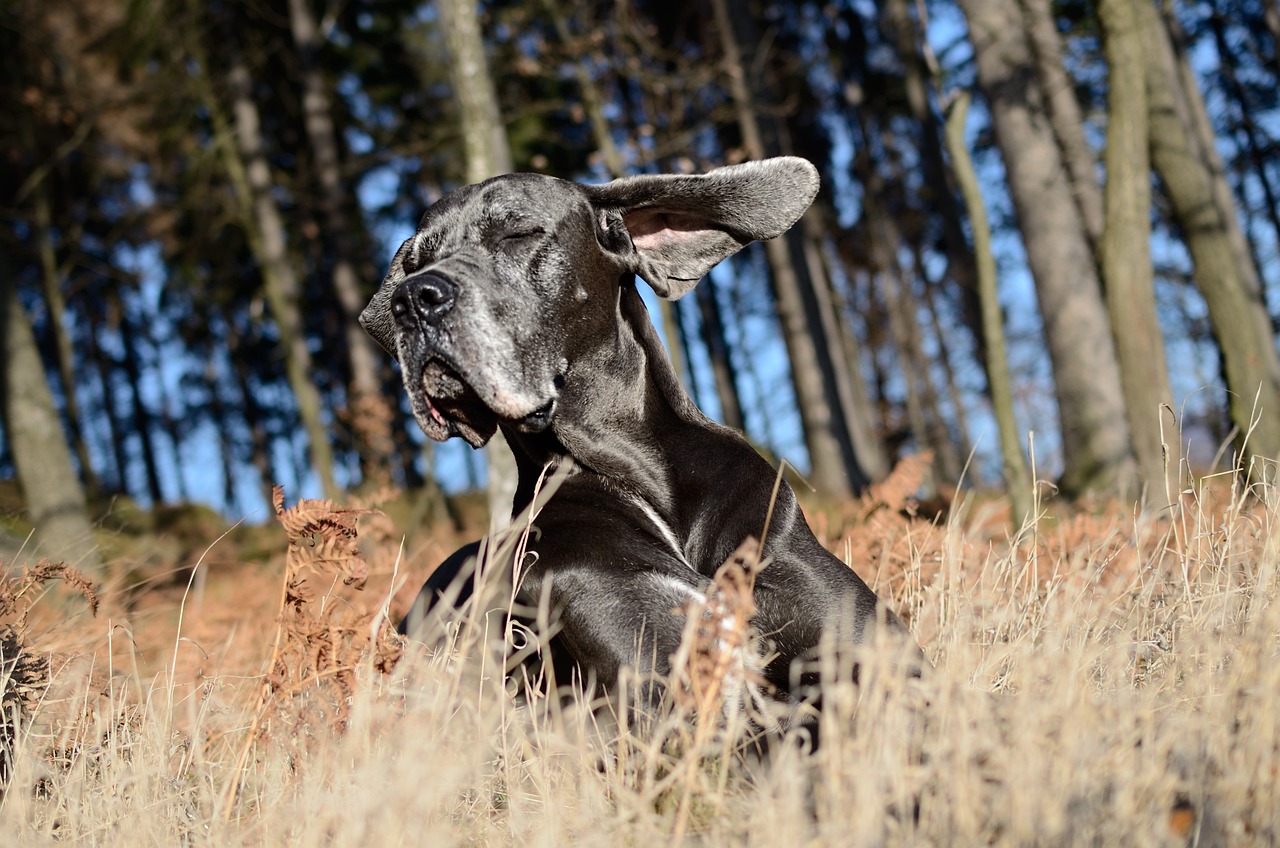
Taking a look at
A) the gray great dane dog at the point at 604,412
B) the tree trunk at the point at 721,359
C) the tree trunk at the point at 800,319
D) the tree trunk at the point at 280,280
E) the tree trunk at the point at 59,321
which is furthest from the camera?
the tree trunk at the point at 721,359

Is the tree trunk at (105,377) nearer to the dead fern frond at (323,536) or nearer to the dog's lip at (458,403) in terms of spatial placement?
the dog's lip at (458,403)

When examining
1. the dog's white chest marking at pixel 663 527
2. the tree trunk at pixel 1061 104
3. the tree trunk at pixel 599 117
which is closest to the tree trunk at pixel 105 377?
→ the tree trunk at pixel 599 117

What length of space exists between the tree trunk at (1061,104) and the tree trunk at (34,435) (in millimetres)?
7518

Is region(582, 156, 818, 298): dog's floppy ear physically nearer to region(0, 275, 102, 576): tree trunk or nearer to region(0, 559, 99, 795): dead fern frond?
region(0, 559, 99, 795): dead fern frond

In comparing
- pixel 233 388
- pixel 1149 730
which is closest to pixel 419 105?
pixel 233 388

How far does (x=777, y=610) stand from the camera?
10.2ft

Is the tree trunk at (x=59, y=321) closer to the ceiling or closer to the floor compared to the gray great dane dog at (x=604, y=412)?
closer to the ceiling

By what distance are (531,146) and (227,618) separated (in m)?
12.9

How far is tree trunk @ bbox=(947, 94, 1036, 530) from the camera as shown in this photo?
5836 millimetres

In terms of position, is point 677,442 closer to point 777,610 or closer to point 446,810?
point 777,610

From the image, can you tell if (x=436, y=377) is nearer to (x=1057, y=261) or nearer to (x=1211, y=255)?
(x=1211, y=255)

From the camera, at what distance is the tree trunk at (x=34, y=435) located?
828 cm

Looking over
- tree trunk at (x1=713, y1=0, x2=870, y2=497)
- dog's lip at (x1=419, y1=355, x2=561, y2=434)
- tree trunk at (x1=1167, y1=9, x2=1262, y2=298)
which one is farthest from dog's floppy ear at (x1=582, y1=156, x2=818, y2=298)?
tree trunk at (x1=1167, y1=9, x2=1262, y2=298)

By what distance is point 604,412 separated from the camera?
353 cm
